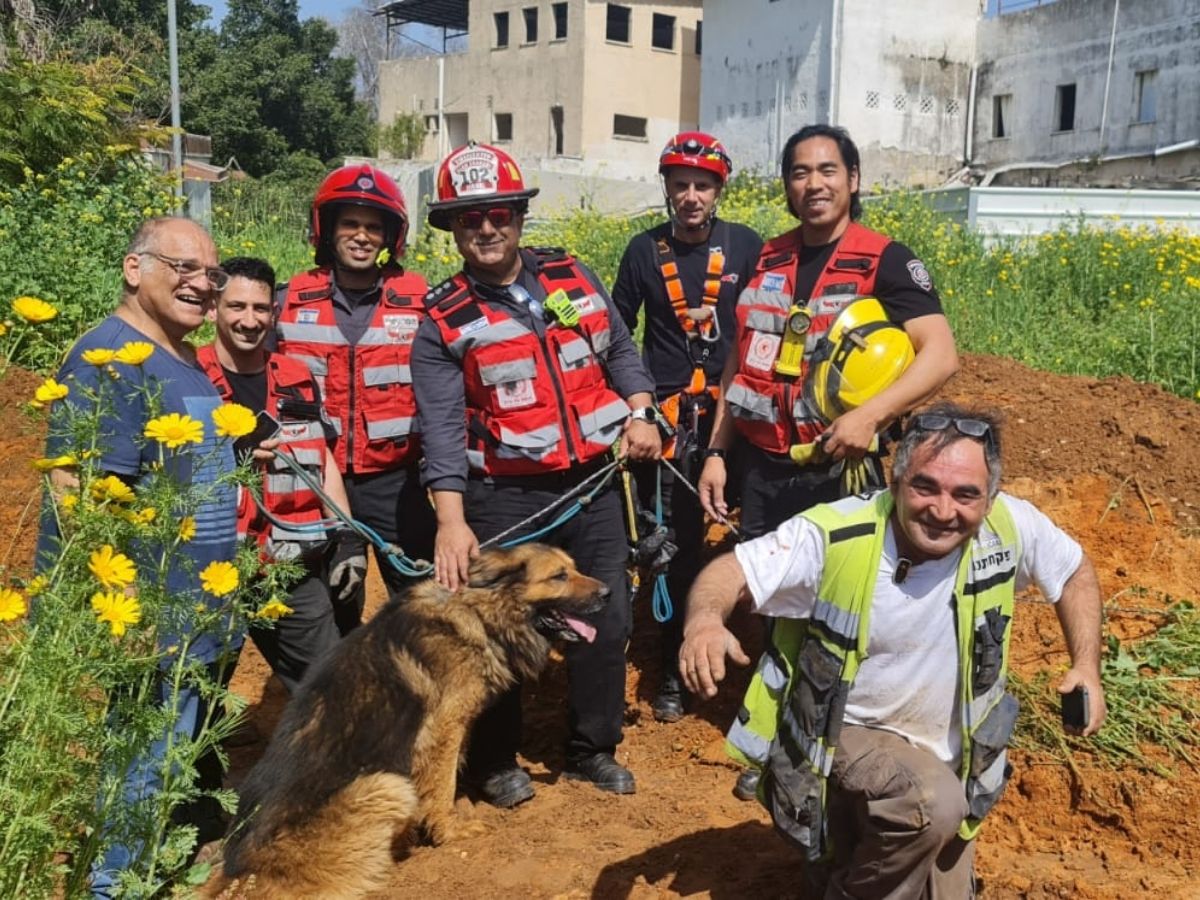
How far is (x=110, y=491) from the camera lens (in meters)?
2.04

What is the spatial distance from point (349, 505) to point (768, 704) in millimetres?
1931

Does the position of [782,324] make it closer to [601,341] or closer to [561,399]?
[601,341]

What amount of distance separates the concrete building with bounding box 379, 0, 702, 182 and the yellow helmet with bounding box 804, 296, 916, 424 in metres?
28.4

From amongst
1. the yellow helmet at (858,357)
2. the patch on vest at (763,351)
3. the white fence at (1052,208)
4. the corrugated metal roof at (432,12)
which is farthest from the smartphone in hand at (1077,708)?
the corrugated metal roof at (432,12)

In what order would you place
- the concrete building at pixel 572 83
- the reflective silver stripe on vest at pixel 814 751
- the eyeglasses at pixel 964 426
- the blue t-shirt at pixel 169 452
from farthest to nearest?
the concrete building at pixel 572 83
the reflective silver stripe on vest at pixel 814 751
the eyeglasses at pixel 964 426
the blue t-shirt at pixel 169 452

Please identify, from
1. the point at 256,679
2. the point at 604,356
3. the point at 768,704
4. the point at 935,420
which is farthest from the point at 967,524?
the point at 256,679

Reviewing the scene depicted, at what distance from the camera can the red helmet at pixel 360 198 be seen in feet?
13.3

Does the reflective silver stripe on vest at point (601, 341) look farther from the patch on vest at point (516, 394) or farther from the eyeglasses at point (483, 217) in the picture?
the eyeglasses at point (483, 217)

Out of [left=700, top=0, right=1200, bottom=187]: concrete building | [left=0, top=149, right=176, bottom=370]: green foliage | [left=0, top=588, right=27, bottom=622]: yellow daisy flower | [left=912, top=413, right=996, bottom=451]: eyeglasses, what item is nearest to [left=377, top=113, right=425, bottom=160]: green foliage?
[left=700, top=0, right=1200, bottom=187]: concrete building

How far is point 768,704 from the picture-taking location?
2.85m

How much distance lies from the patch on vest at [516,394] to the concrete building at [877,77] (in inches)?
910

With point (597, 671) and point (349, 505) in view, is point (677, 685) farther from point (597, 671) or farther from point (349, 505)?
point (349, 505)

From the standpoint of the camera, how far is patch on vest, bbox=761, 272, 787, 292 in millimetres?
3764

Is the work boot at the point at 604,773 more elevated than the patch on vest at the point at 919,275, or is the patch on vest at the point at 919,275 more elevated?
the patch on vest at the point at 919,275
